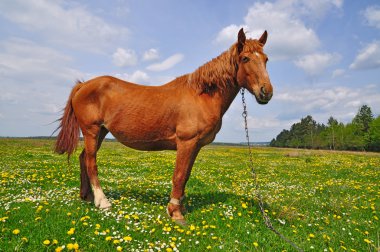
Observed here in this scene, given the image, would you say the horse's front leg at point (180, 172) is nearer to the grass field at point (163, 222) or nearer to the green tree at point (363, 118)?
the grass field at point (163, 222)

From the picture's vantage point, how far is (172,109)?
644 cm

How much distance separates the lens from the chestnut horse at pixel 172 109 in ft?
20.1

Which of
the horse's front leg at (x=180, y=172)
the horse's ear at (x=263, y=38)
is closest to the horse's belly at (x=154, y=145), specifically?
the horse's front leg at (x=180, y=172)

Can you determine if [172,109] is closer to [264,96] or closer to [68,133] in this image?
[264,96]

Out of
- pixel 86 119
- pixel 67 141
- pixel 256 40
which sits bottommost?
pixel 67 141

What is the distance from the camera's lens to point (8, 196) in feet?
23.5

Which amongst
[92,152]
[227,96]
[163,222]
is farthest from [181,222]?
[227,96]

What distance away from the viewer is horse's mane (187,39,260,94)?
20.5 feet

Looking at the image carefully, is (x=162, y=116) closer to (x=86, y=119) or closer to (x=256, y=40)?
(x=86, y=119)

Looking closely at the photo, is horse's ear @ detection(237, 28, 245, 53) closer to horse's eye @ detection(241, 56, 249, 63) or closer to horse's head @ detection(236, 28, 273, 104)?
horse's head @ detection(236, 28, 273, 104)

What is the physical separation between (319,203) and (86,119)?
7.79 m

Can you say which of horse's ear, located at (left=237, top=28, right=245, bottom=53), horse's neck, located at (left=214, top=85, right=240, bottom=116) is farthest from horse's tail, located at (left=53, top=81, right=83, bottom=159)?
horse's ear, located at (left=237, top=28, right=245, bottom=53)

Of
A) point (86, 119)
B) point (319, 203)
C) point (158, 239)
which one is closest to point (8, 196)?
point (86, 119)

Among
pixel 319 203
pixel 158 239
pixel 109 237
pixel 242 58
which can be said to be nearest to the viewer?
pixel 109 237
